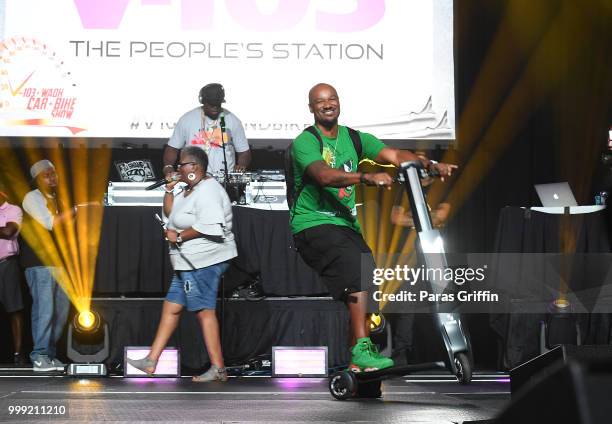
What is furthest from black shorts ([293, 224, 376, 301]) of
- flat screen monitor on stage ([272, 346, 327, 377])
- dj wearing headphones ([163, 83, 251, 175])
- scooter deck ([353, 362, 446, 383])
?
dj wearing headphones ([163, 83, 251, 175])

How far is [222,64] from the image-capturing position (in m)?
8.95

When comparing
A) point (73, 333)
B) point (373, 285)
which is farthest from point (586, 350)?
point (73, 333)

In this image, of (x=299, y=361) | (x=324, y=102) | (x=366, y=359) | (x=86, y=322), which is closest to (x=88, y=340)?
(x=86, y=322)

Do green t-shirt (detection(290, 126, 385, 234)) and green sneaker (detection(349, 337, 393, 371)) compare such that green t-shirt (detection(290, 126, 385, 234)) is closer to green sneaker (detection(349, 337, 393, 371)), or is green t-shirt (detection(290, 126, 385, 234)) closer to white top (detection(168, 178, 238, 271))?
green sneaker (detection(349, 337, 393, 371))

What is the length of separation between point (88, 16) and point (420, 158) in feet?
17.4

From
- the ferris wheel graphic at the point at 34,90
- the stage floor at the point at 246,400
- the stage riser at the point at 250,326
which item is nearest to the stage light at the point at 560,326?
the stage floor at the point at 246,400

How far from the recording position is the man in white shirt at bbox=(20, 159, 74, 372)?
23.7 feet

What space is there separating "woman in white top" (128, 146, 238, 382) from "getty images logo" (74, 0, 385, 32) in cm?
284

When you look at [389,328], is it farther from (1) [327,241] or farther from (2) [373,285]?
(1) [327,241]

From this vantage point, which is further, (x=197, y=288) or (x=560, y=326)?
(x=560, y=326)

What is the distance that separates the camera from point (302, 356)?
6.82 meters

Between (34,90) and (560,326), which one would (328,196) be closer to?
(560,326)

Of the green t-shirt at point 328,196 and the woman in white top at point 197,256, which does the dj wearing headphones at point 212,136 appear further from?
the green t-shirt at point 328,196

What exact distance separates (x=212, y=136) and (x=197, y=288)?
1.78 m
